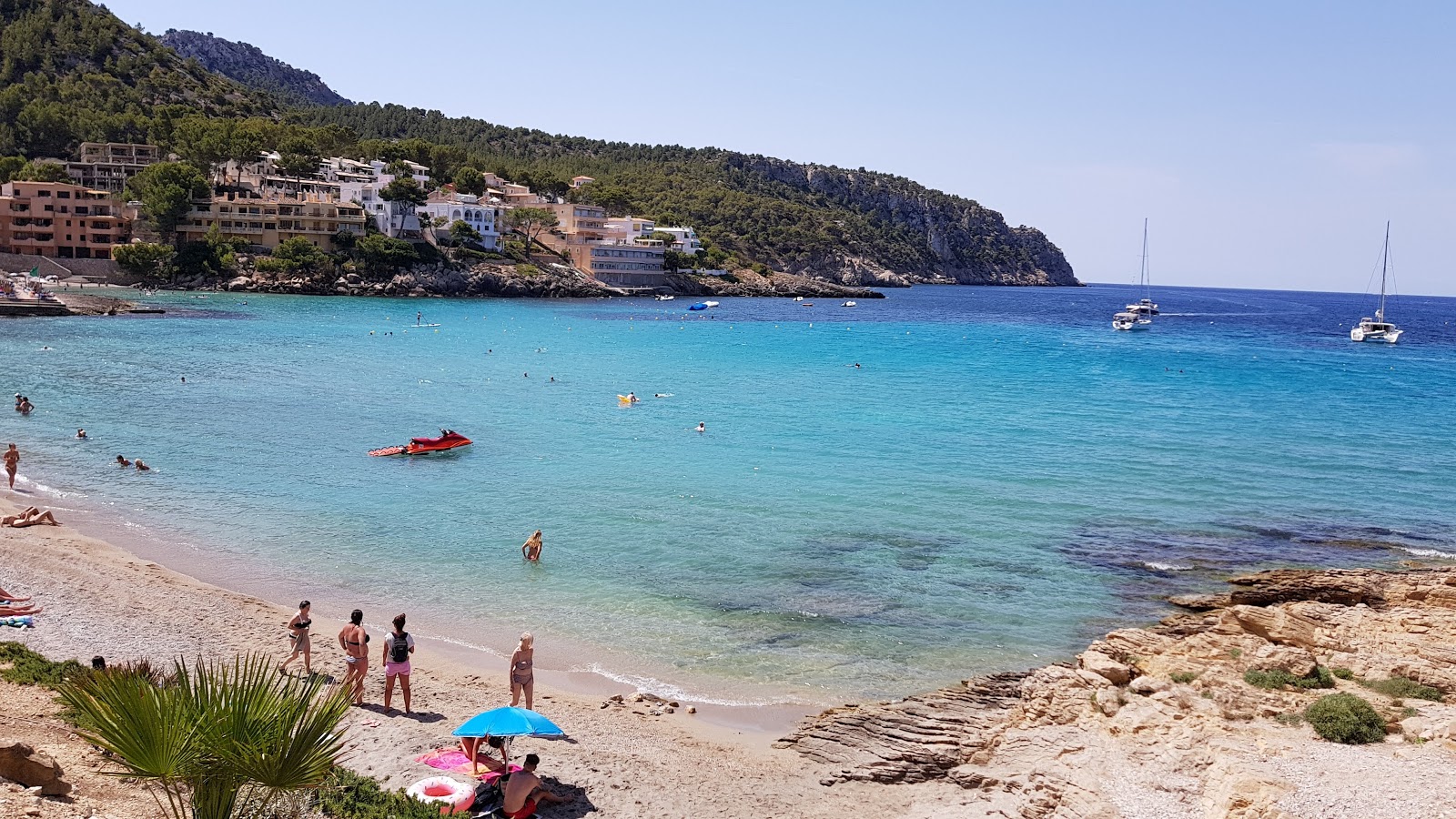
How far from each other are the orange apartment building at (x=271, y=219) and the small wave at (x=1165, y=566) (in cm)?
10700

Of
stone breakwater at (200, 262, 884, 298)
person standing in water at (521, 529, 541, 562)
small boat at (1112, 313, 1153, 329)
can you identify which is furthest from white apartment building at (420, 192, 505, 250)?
person standing in water at (521, 529, 541, 562)

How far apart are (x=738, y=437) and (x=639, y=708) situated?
23489 mm

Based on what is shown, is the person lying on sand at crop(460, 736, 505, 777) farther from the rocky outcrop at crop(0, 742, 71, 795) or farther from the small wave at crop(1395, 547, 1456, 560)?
the small wave at crop(1395, 547, 1456, 560)

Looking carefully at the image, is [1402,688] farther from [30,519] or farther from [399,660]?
[30,519]

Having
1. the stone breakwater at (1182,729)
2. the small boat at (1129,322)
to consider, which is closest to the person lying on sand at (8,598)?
the stone breakwater at (1182,729)

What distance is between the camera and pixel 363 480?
1128 inches

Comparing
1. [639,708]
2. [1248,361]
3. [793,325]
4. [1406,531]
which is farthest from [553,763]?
[793,325]

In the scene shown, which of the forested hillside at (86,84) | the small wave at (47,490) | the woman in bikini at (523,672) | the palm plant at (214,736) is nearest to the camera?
the palm plant at (214,736)

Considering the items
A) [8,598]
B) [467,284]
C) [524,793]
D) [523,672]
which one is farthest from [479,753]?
[467,284]

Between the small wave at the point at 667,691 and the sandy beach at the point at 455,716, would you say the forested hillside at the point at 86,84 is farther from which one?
the small wave at the point at 667,691

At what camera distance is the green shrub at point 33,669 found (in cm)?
1222

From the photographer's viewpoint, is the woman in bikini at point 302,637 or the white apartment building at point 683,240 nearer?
the woman in bikini at point 302,637

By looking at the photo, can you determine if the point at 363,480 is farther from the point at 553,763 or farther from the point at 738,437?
the point at 553,763

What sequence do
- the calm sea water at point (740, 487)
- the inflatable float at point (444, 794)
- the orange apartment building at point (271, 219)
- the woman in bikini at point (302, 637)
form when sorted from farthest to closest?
1. the orange apartment building at point (271, 219)
2. the calm sea water at point (740, 487)
3. the woman in bikini at point (302, 637)
4. the inflatable float at point (444, 794)
